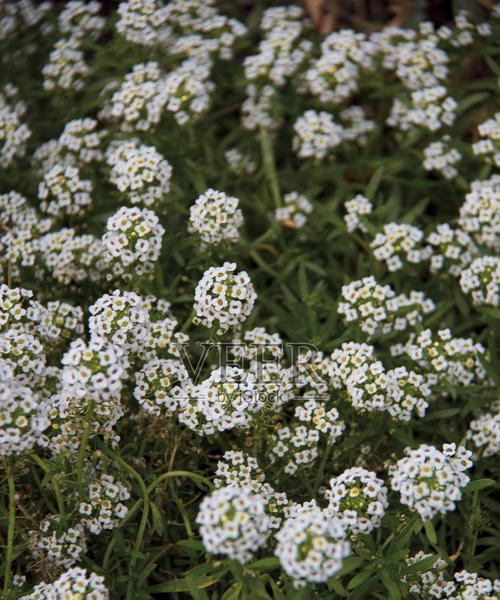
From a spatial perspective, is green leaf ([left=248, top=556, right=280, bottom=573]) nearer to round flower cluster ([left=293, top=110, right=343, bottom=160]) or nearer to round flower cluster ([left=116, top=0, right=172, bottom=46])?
round flower cluster ([left=293, top=110, right=343, bottom=160])

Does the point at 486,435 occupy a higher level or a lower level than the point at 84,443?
lower

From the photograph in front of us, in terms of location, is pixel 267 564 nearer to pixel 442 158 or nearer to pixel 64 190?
pixel 64 190

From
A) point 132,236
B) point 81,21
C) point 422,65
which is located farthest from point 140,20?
point 422,65

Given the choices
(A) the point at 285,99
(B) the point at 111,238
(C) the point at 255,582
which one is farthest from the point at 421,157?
(C) the point at 255,582

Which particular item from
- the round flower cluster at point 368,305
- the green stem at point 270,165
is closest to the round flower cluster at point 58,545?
the round flower cluster at point 368,305

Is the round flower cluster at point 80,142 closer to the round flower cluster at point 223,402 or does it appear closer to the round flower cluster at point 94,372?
the round flower cluster at point 94,372

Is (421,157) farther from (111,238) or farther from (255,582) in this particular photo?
(255,582)
